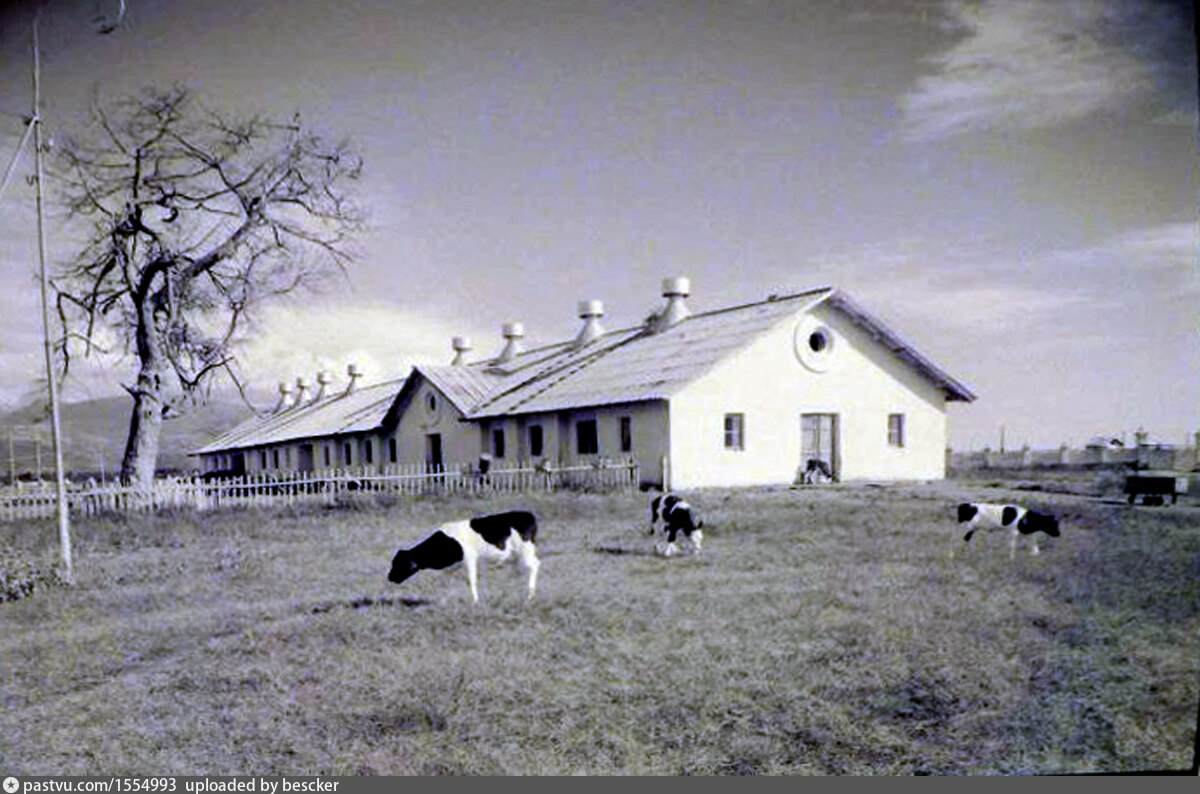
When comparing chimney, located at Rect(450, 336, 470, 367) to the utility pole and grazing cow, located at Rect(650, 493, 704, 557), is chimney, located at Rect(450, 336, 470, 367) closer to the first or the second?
grazing cow, located at Rect(650, 493, 704, 557)

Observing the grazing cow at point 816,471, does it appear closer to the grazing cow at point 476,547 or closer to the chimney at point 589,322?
the chimney at point 589,322

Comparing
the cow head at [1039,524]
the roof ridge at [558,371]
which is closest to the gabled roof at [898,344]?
the cow head at [1039,524]

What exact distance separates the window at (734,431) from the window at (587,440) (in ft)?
2.71

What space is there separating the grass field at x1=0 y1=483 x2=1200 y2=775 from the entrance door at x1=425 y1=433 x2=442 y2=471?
244 millimetres

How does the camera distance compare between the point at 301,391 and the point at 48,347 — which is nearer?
the point at 48,347

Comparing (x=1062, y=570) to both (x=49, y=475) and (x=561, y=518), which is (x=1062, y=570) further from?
(x=49, y=475)

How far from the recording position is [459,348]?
4.13 m

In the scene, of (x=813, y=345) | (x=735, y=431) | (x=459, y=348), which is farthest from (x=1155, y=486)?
(x=459, y=348)

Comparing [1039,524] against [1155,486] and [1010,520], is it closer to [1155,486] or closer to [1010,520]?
[1010,520]

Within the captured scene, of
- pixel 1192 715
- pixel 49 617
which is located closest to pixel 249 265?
pixel 49 617

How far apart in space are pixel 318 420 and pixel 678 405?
1983 mm

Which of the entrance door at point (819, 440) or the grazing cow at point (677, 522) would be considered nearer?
the grazing cow at point (677, 522)

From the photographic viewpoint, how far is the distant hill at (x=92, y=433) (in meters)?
3.68

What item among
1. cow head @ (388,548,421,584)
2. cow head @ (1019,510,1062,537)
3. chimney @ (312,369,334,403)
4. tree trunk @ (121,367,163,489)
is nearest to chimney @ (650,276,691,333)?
chimney @ (312,369,334,403)
